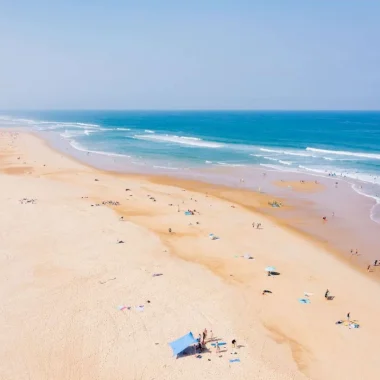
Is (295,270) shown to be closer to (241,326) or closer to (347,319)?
(347,319)

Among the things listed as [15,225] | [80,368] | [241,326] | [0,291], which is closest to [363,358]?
[241,326]

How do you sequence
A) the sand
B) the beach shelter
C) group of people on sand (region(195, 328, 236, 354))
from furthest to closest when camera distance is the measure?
group of people on sand (region(195, 328, 236, 354))
the beach shelter
the sand

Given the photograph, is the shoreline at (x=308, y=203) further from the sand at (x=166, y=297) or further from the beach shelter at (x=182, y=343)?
the beach shelter at (x=182, y=343)

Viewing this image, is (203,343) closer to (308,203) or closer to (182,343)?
(182,343)

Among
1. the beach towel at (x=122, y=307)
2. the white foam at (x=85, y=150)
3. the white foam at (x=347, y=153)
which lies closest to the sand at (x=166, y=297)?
the beach towel at (x=122, y=307)

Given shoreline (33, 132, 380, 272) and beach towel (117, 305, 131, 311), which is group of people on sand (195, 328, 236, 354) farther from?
shoreline (33, 132, 380, 272)

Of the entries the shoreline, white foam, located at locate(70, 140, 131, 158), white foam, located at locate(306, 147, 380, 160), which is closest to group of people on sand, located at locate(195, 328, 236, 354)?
the shoreline
